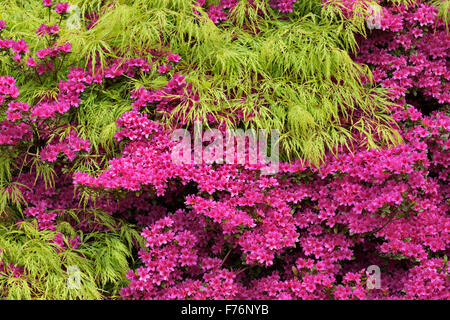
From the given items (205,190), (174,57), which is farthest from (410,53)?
(205,190)

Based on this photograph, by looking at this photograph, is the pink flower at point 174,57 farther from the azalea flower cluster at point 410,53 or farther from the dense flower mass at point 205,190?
the azalea flower cluster at point 410,53

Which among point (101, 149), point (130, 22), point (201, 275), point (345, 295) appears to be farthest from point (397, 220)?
point (130, 22)

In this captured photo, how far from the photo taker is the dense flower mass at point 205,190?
2416 mm

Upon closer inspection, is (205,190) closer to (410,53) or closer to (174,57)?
(174,57)

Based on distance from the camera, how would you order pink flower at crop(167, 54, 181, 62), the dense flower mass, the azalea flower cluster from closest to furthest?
1. the dense flower mass
2. pink flower at crop(167, 54, 181, 62)
3. the azalea flower cluster

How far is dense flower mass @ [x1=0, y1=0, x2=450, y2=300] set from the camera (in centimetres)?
242

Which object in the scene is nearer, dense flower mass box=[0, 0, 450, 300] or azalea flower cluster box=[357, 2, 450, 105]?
dense flower mass box=[0, 0, 450, 300]

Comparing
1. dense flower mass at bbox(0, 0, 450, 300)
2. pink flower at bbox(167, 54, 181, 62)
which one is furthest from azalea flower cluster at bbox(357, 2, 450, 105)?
pink flower at bbox(167, 54, 181, 62)

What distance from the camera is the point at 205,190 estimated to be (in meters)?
2.48

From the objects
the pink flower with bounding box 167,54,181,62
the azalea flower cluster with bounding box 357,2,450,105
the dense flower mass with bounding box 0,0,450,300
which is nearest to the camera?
the dense flower mass with bounding box 0,0,450,300

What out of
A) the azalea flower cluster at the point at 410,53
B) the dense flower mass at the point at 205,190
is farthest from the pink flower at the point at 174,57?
the azalea flower cluster at the point at 410,53

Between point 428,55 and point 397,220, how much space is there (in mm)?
1127

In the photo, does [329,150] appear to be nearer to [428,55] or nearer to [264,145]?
[264,145]

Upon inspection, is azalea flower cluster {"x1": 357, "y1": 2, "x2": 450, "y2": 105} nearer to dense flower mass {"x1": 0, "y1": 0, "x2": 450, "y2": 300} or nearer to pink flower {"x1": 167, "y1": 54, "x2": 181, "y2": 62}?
dense flower mass {"x1": 0, "y1": 0, "x2": 450, "y2": 300}
